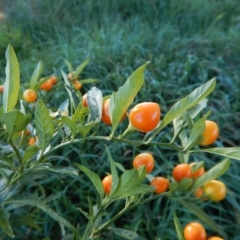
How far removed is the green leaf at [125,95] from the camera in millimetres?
578

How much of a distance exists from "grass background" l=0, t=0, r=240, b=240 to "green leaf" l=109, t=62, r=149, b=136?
1.23 ft

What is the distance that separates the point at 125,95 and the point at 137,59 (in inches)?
67.1

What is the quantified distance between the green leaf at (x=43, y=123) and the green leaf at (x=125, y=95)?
0.28 ft

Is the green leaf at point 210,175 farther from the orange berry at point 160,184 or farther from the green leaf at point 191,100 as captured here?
the green leaf at point 191,100

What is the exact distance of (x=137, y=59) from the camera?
2273 millimetres

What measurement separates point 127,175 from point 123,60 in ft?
5.61

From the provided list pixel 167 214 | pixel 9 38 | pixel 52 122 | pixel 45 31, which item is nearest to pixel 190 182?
pixel 52 122

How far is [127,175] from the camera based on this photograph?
2.01 feet

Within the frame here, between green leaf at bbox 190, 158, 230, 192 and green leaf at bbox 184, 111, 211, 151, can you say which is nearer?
green leaf at bbox 184, 111, 211, 151

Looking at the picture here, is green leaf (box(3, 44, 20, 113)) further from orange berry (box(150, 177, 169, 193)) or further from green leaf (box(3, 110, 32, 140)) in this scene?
orange berry (box(150, 177, 169, 193))

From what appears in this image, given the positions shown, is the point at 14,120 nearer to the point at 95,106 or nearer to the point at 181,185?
the point at 95,106

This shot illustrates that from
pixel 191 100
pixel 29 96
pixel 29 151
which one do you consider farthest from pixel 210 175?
pixel 29 96

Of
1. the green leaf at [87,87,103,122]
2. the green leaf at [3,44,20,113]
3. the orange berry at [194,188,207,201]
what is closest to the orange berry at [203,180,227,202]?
the orange berry at [194,188,207,201]

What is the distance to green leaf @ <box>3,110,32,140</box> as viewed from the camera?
1.81 ft
